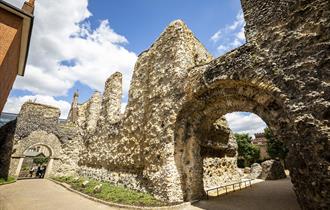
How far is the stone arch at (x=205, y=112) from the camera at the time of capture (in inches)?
229

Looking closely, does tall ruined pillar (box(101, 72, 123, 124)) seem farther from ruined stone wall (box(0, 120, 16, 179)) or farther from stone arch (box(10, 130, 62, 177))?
ruined stone wall (box(0, 120, 16, 179))

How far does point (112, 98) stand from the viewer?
14.2 metres

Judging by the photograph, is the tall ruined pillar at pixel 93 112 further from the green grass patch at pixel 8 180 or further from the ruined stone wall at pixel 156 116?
the green grass patch at pixel 8 180

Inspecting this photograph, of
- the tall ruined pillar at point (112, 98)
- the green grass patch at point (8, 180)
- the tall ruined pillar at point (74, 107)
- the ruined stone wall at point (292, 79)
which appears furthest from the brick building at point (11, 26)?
the tall ruined pillar at point (74, 107)

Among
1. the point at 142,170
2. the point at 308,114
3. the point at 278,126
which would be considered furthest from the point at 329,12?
the point at 142,170

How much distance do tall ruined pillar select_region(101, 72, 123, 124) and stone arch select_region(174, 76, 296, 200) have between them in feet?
22.6

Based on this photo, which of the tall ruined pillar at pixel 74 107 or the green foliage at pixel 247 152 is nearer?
the green foliage at pixel 247 152

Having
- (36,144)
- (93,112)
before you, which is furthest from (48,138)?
(93,112)

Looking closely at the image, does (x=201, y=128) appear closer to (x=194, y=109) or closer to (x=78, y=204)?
(x=194, y=109)

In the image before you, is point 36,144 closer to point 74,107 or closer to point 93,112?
point 93,112

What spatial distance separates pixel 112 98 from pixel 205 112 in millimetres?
8230

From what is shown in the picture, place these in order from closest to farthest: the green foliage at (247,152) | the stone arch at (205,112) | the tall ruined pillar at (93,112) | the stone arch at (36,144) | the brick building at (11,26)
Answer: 1. the stone arch at (205,112)
2. the brick building at (11,26)
3. the stone arch at (36,144)
4. the tall ruined pillar at (93,112)
5. the green foliage at (247,152)

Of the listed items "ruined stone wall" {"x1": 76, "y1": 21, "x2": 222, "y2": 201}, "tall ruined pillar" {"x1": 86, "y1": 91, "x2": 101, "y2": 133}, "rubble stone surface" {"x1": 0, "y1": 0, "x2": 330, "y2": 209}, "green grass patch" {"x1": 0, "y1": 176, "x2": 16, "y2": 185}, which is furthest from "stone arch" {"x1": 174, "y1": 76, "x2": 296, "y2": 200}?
"green grass patch" {"x1": 0, "y1": 176, "x2": 16, "y2": 185}

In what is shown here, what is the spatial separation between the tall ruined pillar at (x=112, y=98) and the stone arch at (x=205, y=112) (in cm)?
689
